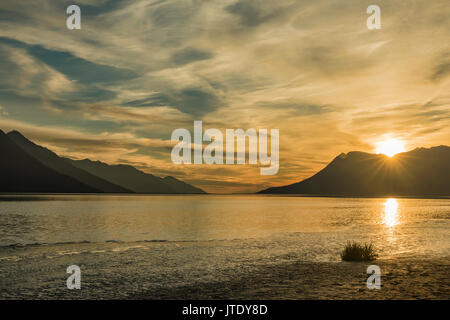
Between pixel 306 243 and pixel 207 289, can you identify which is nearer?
pixel 207 289

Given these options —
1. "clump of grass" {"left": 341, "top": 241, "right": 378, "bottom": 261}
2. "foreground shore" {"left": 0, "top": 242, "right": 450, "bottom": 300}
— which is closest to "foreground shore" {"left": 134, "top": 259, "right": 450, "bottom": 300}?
"foreground shore" {"left": 0, "top": 242, "right": 450, "bottom": 300}

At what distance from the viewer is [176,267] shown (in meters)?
26.1

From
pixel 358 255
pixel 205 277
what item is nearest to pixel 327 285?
pixel 205 277

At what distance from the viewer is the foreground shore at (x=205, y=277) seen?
18.3 metres

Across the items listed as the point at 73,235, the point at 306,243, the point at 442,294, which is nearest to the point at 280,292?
the point at 442,294

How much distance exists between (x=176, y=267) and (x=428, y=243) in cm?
2725

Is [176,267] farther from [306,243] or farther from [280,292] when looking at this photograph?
[306,243]

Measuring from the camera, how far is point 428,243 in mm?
38750

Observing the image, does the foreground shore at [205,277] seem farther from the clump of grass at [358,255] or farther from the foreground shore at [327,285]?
the clump of grass at [358,255]
